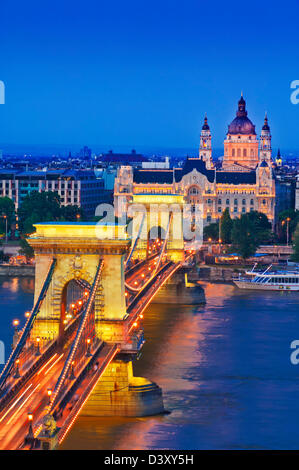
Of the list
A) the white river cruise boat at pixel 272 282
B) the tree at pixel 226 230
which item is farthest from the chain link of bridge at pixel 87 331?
the tree at pixel 226 230

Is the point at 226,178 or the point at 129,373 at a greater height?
the point at 226,178

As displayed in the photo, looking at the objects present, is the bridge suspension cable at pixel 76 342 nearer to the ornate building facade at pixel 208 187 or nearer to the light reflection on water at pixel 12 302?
the light reflection on water at pixel 12 302

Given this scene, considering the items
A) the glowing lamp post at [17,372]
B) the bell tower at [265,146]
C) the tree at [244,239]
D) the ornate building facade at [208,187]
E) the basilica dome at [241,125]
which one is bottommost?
the glowing lamp post at [17,372]
